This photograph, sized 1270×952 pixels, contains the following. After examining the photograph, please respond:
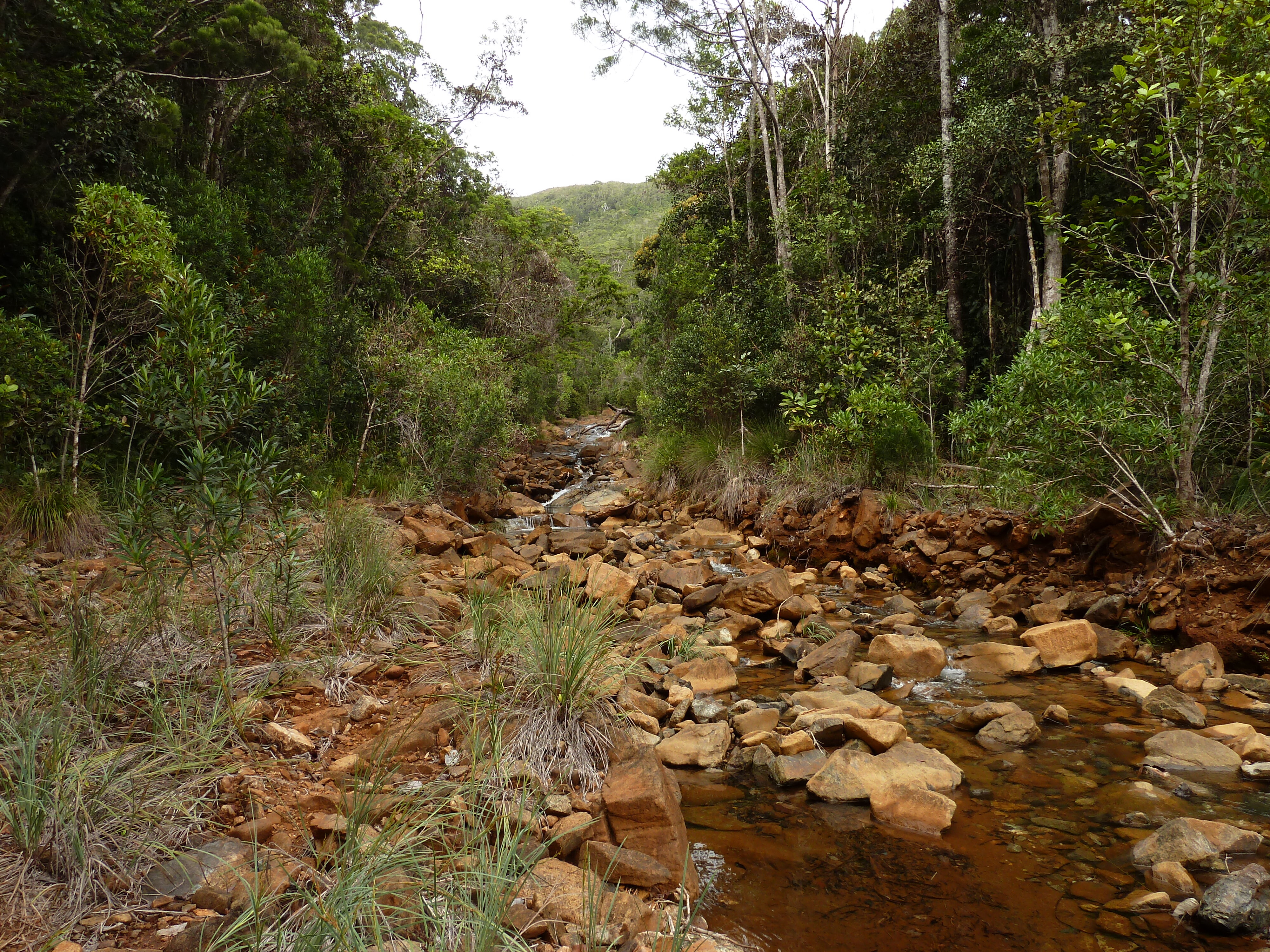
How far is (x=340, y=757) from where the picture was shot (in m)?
3.11

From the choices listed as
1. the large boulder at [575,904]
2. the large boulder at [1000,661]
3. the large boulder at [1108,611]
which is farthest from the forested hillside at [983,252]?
the large boulder at [575,904]

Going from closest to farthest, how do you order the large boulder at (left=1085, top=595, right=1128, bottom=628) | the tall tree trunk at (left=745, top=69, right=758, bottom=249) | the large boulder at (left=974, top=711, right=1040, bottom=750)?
1. the large boulder at (left=974, top=711, right=1040, bottom=750)
2. the large boulder at (left=1085, top=595, right=1128, bottom=628)
3. the tall tree trunk at (left=745, top=69, right=758, bottom=249)

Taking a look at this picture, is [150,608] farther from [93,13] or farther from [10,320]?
[93,13]

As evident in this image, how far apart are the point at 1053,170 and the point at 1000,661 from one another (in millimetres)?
8017

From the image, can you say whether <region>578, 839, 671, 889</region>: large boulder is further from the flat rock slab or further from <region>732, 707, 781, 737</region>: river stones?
<region>732, 707, 781, 737</region>: river stones

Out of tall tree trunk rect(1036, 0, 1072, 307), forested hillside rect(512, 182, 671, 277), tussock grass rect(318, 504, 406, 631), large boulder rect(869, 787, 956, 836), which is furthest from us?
forested hillside rect(512, 182, 671, 277)

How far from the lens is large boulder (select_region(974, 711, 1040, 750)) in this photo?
397 cm

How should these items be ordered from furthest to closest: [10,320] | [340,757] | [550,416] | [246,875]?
[550,416]
[10,320]
[340,757]
[246,875]

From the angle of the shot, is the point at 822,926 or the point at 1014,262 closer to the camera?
the point at 822,926

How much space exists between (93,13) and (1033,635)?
10953mm

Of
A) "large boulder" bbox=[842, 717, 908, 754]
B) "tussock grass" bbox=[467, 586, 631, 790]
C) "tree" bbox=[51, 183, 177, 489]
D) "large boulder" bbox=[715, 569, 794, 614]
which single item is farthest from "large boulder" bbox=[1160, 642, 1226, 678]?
"tree" bbox=[51, 183, 177, 489]

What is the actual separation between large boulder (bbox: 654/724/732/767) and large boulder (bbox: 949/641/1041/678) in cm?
242

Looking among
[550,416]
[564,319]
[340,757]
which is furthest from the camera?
[550,416]

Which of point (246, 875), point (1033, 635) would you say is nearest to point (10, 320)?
point (246, 875)
